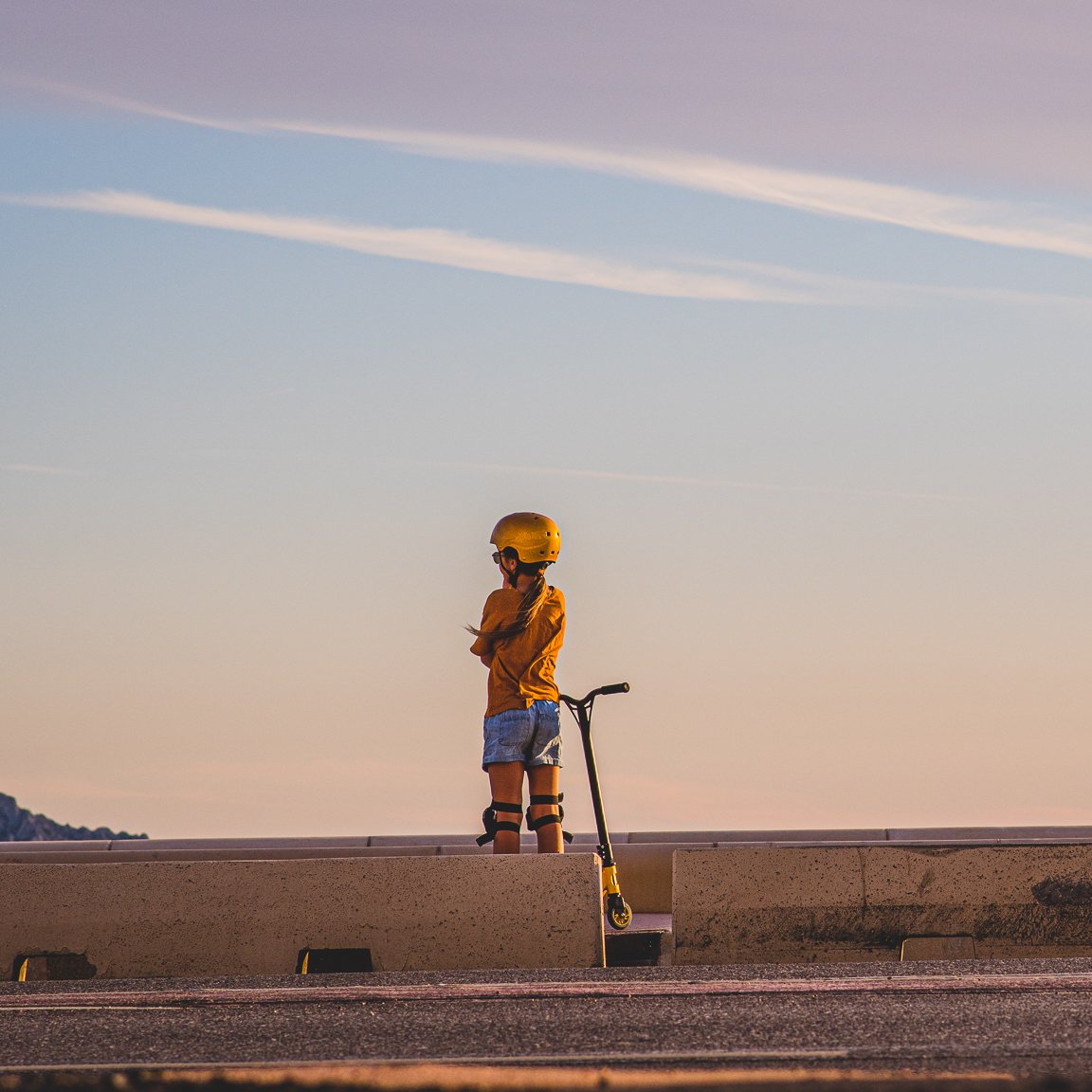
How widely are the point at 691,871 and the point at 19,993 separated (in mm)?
3655

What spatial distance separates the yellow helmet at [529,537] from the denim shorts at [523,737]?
0.99m

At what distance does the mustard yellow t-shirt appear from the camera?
1223 cm

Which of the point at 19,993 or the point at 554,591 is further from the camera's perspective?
the point at 554,591

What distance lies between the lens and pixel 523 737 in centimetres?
1220

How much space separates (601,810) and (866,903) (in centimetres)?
225

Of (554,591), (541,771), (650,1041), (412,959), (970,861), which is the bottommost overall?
(650,1041)

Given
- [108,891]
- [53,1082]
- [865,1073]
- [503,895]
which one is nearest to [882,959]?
[503,895]

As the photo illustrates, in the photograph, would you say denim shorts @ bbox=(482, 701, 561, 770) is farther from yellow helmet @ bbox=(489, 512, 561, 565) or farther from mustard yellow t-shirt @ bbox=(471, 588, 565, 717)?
yellow helmet @ bbox=(489, 512, 561, 565)

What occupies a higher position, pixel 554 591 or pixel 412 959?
pixel 554 591

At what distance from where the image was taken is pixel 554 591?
12555mm

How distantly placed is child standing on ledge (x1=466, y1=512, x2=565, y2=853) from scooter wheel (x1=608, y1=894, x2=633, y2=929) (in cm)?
56

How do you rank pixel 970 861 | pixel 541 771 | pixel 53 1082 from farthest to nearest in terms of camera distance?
pixel 541 771
pixel 970 861
pixel 53 1082

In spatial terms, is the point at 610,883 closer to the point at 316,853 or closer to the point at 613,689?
the point at 613,689

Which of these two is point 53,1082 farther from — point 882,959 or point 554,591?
point 554,591
